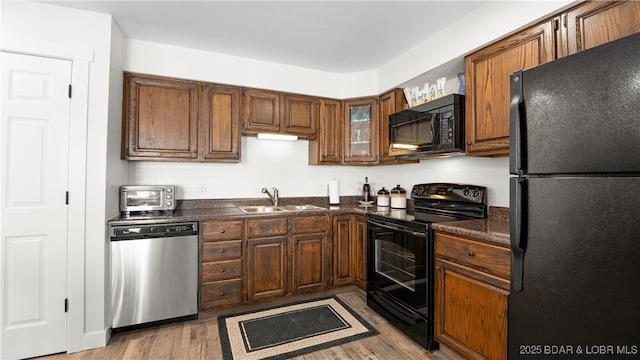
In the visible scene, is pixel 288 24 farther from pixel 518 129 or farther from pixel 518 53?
pixel 518 129

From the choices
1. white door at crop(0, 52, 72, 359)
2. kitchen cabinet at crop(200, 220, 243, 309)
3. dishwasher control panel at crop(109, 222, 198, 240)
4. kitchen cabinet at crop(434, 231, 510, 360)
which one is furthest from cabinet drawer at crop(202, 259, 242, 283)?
kitchen cabinet at crop(434, 231, 510, 360)

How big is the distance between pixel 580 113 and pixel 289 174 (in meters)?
2.76

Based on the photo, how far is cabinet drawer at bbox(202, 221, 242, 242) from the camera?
2500mm

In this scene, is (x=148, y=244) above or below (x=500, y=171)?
below

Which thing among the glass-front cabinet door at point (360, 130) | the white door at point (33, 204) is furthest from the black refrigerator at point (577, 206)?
the white door at point (33, 204)

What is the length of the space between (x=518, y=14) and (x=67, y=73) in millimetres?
3040

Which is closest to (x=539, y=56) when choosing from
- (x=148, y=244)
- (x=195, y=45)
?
(x=195, y=45)

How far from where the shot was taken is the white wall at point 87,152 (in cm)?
204

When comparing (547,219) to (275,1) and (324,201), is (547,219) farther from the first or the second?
(324,201)

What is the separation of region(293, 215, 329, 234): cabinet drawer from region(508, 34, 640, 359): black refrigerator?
5.98 ft

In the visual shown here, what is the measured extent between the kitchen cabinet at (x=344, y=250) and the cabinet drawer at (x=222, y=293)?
0.96 m

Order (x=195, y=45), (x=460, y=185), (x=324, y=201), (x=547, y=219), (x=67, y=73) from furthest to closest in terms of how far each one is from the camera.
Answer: (x=324, y=201)
(x=195, y=45)
(x=460, y=185)
(x=67, y=73)
(x=547, y=219)

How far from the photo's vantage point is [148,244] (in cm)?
232

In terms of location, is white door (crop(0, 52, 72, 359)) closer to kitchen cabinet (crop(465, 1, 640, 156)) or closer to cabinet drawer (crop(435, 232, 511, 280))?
cabinet drawer (crop(435, 232, 511, 280))
